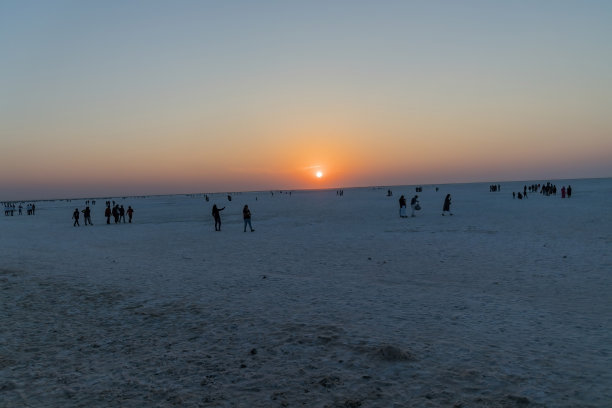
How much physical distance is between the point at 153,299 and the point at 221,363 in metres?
4.54

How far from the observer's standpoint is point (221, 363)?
637 centimetres

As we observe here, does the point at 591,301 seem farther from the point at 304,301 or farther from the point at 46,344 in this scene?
the point at 46,344

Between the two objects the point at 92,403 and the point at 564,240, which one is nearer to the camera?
the point at 92,403

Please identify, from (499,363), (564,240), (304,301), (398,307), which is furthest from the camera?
(564,240)

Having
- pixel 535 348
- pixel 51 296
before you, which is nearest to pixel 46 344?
pixel 51 296

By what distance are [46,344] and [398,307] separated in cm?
655

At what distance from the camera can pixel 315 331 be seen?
7.60 m

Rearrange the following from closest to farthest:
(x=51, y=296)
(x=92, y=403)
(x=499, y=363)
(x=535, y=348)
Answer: (x=92, y=403) < (x=499, y=363) < (x=535, y=348) < (x=51, y=296)

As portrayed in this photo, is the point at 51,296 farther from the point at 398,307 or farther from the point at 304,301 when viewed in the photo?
the point at 398,307

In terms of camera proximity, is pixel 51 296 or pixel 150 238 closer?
pixel 51 296

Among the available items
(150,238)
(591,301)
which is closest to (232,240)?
(150,238)

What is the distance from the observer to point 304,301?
9734mm

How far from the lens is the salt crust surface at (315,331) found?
17.8 ft

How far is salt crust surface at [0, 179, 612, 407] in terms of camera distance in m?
5.42
